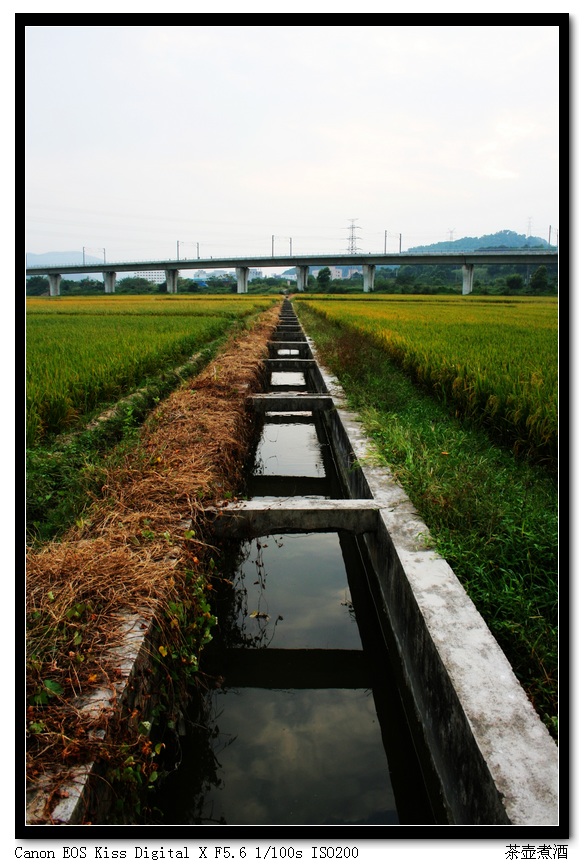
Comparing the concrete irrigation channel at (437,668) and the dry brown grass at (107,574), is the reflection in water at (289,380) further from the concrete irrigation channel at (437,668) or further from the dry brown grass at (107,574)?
the concrete irrigation channel at (437,668)

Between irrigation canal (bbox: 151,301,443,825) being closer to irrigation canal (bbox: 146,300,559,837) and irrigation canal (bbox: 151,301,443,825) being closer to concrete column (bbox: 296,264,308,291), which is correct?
irrigation canal (bbox: 146,300,559,837)

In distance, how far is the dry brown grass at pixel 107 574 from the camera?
5.58 feet

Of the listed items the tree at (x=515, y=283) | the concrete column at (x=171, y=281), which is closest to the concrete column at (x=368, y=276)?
the tree at (x=515, y=283)

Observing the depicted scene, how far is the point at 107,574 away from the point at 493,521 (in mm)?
2029

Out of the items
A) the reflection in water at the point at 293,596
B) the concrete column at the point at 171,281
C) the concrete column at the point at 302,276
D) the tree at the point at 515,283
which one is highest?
the concrete column at the point at 302,276

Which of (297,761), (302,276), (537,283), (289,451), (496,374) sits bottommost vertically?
(297,761)

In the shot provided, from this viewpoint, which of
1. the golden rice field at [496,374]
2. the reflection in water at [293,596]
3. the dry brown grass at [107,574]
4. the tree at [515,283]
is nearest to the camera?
the dry brown grass at [107,574]

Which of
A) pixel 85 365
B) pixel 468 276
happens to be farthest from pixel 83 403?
pixel 468 276

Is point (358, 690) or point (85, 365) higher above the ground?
point (85, 365)

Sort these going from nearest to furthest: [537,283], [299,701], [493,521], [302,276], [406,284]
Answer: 1. [299,701]
2. [493,521]
3. [537,283]
4. [302,276]
5. [406,284]

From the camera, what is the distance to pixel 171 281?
60.2 metres

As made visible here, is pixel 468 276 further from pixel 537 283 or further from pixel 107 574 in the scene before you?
pixel 107 574

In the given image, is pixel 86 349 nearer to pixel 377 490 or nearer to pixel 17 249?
pixel 377 490

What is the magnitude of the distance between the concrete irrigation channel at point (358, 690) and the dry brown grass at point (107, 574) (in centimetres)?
15
